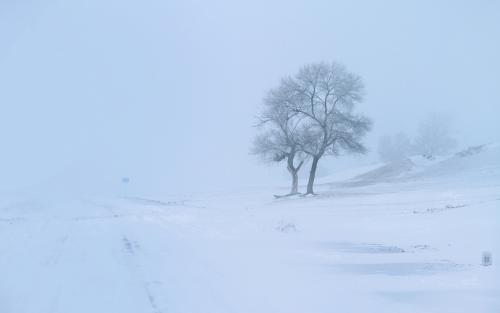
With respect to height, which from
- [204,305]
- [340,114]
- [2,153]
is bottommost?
[204,305]

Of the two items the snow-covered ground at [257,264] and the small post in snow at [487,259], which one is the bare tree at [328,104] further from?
the small post in snow at [487,259]

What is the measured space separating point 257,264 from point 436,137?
10266cm

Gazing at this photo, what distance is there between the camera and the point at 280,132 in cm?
4653

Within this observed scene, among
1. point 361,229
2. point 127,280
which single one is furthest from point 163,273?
point 361,229

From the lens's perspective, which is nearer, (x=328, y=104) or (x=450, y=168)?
(x=328, y=104)

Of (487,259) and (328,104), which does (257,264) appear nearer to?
(487,259)

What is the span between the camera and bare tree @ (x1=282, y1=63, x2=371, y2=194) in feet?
142

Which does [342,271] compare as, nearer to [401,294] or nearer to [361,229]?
[401,294]

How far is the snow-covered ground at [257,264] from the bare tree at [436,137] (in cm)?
8695

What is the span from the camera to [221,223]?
25.5m

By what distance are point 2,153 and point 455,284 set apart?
520 feet

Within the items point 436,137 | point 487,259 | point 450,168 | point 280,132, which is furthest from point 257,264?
point 436,137

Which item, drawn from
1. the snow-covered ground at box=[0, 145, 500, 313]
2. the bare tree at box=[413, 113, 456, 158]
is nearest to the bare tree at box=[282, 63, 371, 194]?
the snow-covered ground at box=[0, 145, 500, 313]

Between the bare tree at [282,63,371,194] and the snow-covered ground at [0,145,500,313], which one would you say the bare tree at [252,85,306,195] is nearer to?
the bare tree at [282,63,371,194]
